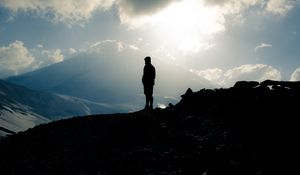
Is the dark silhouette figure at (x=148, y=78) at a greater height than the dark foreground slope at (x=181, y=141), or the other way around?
the dark silhouette figure at (x=148, y=78)

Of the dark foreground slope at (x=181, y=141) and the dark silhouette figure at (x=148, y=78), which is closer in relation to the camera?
the dark foreground slope at (x=181, y=141)

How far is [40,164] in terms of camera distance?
2086 centimetres

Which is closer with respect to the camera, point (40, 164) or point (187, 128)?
point (40, 164)

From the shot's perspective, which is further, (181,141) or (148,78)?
(148,78)

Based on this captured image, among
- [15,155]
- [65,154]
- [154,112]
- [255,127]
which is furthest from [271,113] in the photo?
[15,155]

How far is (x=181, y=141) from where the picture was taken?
2116cm

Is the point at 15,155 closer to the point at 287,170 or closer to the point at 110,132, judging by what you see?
the point at 110,132

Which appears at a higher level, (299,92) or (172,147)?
(299,92)

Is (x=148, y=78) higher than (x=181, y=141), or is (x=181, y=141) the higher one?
(x=148, y=78)

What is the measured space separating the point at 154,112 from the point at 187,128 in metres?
5.15

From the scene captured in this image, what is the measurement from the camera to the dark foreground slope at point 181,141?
18.0 metres

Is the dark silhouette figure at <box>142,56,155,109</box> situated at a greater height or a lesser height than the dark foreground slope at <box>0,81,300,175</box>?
greater

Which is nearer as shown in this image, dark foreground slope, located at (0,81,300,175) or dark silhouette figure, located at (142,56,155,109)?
dark foreground slope, located at (0,81,300,175)

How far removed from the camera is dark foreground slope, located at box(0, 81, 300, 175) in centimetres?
1802
